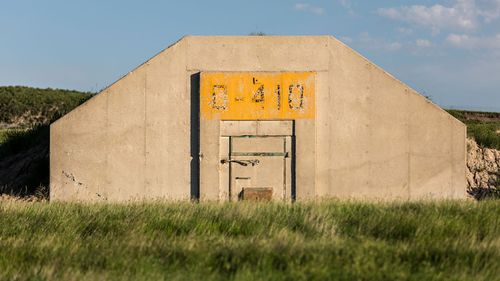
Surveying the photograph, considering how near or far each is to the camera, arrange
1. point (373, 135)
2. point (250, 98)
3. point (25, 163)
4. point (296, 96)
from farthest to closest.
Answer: point (25, 163)
point (373, 135)
point (296, 96)
point (250, 98)

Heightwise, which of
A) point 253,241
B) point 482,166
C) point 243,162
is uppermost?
point 243,162

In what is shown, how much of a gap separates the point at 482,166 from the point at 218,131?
1081cm

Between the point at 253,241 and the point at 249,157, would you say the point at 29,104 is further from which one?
the point at 253,241

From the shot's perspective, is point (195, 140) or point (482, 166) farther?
point (482, 166)

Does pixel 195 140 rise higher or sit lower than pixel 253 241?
higher

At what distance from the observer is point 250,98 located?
1673 cm

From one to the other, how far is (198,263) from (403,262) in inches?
94.8

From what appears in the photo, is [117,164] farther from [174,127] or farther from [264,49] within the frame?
[264,49]

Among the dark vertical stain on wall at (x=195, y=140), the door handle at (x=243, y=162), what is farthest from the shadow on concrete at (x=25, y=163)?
the door handle at (x=243, y=162)

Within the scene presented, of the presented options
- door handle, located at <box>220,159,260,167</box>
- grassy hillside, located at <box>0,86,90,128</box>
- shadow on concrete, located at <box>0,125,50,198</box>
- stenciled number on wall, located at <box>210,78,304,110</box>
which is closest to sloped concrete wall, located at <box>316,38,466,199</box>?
stenciled number on wall, located at <box>210,78,304,110</box>

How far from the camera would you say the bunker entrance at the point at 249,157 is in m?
16.8

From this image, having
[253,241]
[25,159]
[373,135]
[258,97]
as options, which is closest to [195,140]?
[258,97]

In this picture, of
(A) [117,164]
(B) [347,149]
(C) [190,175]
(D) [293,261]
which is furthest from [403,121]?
(D) [293,261]

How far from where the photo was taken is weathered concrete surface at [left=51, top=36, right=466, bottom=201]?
1686 centimetres
